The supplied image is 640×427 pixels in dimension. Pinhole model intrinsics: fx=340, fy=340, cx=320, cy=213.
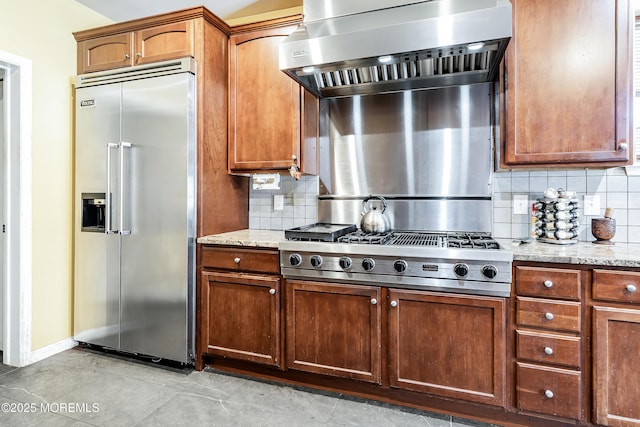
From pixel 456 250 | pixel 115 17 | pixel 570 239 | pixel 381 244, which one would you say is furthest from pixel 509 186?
pixel 115 17

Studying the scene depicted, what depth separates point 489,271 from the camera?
1673 millimetres

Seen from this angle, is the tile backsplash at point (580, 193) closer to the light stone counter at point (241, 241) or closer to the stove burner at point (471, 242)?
the stove burner at point (471, 242)

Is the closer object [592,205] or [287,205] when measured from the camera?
[592,205]

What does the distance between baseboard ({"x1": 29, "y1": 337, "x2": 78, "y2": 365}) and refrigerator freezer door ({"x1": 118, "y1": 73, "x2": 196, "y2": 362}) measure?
59 centimetres

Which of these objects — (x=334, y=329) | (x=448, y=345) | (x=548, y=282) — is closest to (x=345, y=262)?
(x=334, y=329)

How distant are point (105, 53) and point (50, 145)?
0.80m

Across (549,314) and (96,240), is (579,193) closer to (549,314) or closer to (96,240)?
(549,314)

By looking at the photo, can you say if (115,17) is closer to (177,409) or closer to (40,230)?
(40,230)

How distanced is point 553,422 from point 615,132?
1515 mm

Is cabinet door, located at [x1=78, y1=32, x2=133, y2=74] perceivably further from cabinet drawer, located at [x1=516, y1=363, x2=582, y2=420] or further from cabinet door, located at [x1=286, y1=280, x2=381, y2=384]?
cabinet drawer, located at [x1=516, y1=363, x2=582, y2=420]

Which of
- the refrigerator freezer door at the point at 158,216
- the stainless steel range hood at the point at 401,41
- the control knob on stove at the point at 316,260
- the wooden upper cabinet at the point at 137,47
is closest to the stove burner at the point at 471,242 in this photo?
the control knob on stove at the point at 316,260

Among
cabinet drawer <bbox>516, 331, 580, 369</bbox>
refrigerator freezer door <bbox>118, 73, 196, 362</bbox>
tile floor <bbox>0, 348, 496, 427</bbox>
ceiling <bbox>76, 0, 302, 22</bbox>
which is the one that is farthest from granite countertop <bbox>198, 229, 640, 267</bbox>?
ceiling <bbox>76, 0, 302, 22</bbox>

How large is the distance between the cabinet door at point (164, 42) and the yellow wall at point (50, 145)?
67 centimetres

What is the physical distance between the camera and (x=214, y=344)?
2271 millimetres
